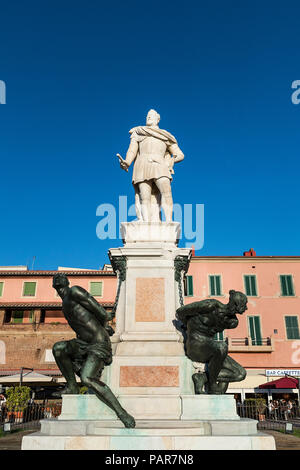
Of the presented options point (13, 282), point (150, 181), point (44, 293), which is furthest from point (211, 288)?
point (150, 181)

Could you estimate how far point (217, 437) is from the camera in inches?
190

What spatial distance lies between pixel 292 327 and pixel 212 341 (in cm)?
→ 3089

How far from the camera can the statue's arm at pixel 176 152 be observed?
8.61 m

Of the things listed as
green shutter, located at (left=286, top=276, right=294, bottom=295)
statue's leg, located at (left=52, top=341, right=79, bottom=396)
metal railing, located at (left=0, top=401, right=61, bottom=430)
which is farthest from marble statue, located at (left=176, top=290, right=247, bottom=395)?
green shutter, located at (left=286, top=276, right=294, bottom=295)

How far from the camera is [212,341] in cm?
578

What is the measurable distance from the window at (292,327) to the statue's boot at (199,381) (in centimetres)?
3016

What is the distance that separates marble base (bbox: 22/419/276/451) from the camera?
4734 mm

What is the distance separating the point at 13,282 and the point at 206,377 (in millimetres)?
33255

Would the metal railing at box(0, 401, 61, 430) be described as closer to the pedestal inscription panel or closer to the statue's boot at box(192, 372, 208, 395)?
the pedestal inscription panel

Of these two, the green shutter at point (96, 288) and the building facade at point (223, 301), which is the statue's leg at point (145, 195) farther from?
the green shutter at point (96, 288)

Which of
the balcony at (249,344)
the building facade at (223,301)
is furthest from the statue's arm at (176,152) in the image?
the balcony at (249,344)

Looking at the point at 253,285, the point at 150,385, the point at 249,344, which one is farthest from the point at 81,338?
the point at 253,285

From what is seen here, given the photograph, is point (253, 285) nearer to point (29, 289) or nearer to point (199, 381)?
point (29, 289)
